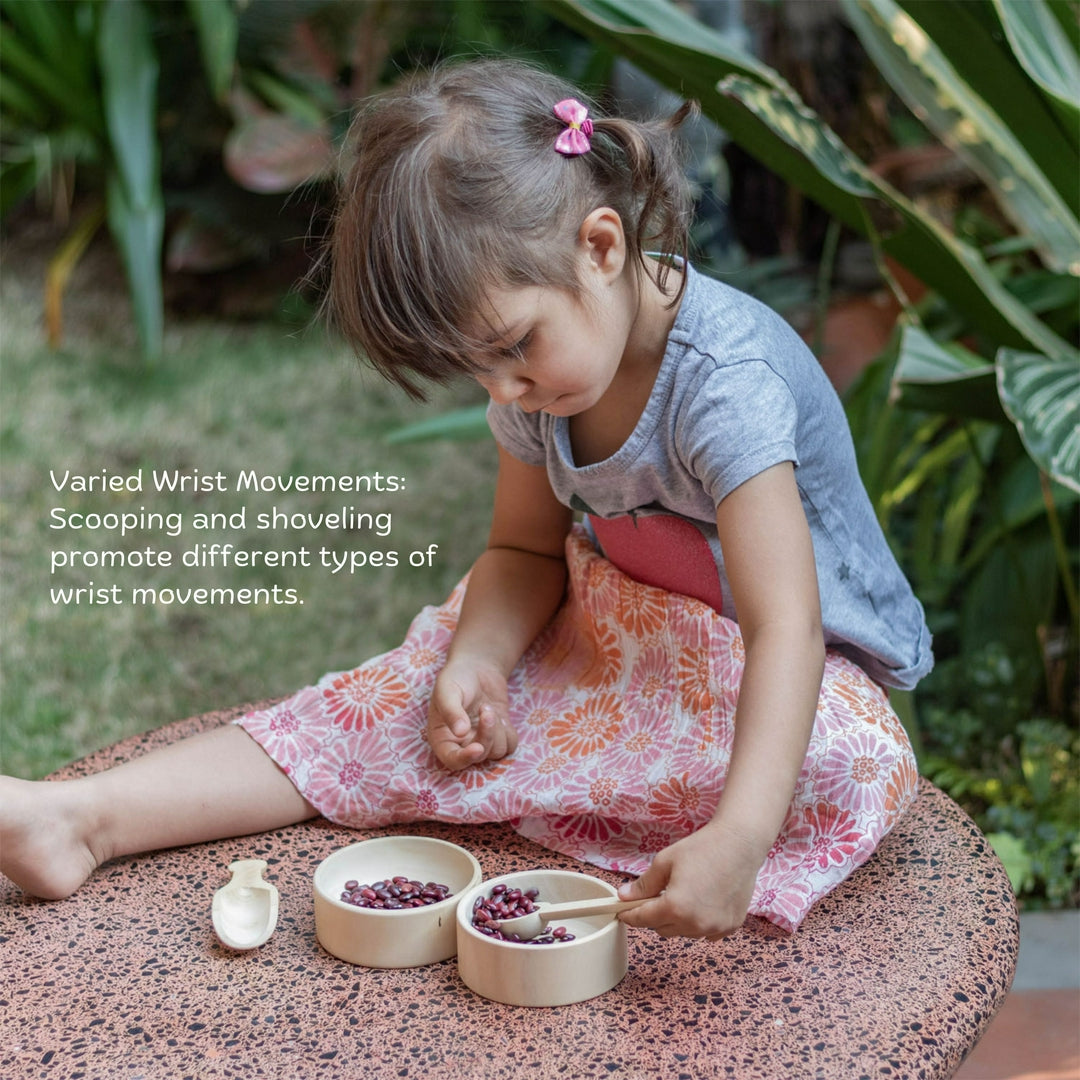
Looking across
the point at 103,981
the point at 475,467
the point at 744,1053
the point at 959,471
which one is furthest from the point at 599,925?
the point at 475,467

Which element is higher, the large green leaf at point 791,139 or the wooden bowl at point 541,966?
the large green leaf at point 791,139

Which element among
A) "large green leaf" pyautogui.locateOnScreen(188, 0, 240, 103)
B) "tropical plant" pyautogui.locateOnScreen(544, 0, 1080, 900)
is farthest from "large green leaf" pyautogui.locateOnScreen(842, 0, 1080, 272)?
"large green leaf" pyautogui.locateOnScreen(188, 0, 240, 103)

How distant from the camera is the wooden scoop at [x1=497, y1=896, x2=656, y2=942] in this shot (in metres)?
0.88

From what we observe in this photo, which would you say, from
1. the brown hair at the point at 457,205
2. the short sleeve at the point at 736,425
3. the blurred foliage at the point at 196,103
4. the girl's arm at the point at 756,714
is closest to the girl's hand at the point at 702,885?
the girl's arm at the point at 756,714

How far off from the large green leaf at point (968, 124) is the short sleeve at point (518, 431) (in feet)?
2.73

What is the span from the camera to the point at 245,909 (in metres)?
0.99

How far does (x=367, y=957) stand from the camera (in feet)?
3.06

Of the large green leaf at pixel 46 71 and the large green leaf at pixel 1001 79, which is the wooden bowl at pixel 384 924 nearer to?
the large green leaf at pixel 1001 79

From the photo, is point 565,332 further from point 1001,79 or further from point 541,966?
point 1001,79

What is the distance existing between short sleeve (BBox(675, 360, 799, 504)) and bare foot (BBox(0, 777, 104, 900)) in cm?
59

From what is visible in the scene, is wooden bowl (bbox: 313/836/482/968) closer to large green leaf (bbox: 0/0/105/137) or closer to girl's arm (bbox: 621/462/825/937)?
girl's arm (bbox: 621/462/825/937)

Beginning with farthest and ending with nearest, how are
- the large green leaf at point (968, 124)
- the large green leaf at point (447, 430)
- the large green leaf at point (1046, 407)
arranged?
the large green leaf at point (447, 430) → the large green leaf at point (968, 124) → the large green leaf at point (1046, 407)

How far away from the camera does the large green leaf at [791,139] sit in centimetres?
139

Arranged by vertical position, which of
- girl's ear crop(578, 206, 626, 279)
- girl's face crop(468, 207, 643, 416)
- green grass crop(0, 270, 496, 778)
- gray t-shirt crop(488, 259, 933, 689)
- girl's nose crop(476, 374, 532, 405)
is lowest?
green grass crop(0, 270, 496, 778)
